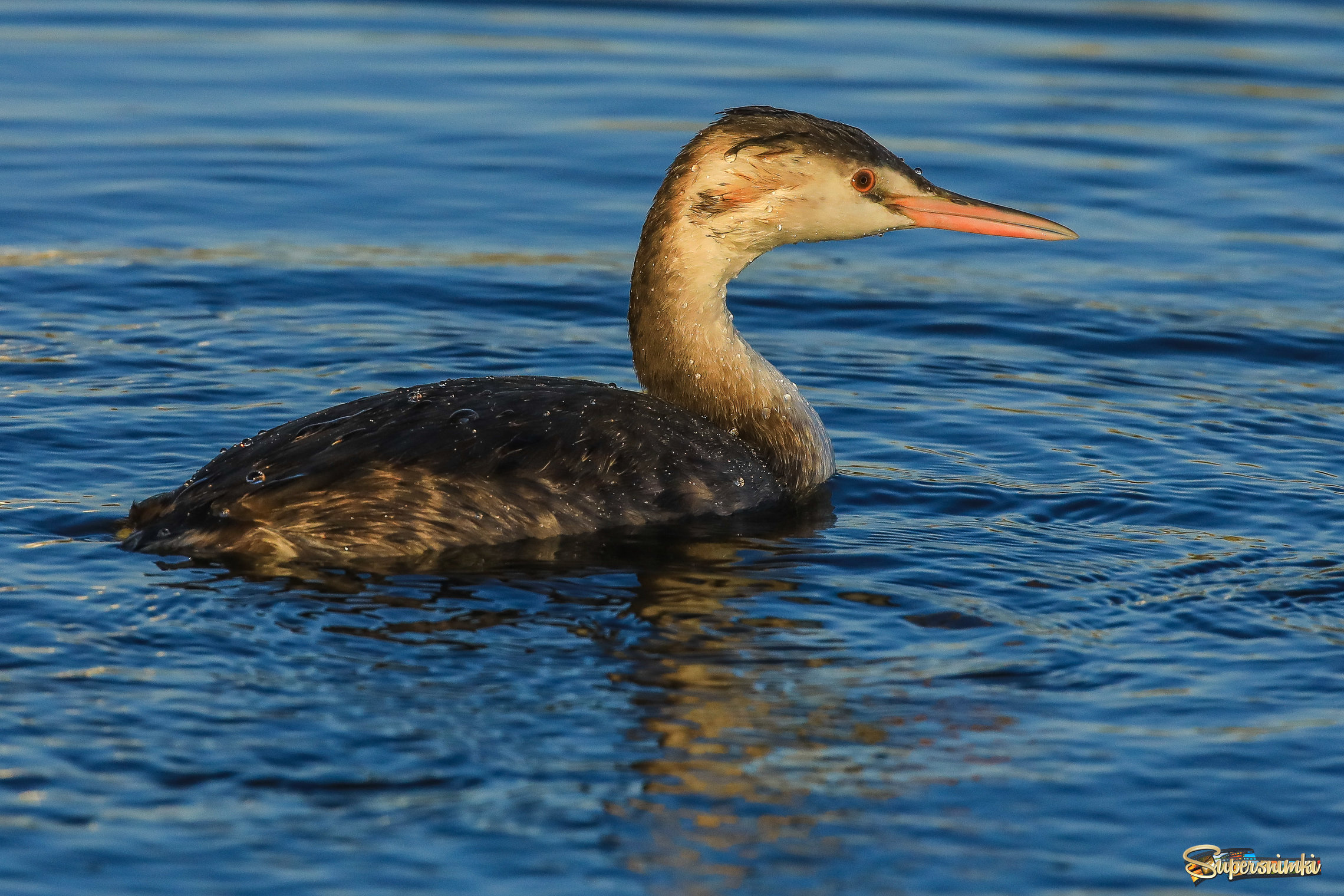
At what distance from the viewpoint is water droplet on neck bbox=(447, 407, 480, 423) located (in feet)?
23.2

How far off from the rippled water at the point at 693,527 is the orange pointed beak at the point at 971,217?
1008 millimetres

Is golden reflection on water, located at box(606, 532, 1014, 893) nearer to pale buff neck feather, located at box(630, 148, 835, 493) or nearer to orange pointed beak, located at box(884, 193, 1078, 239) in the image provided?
pale buff neck feather, located at box(630, 148, 835, 493)

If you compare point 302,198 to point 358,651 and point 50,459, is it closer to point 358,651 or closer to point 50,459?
point 50,459

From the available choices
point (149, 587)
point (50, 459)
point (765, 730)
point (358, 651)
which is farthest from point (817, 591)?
point (50, 459)

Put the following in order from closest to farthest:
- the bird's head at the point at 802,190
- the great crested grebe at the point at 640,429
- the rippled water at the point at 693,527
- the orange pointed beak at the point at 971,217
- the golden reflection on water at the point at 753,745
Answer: the golden reflection on water at the point at 753,745
the rippled water at the point at 693,527
the great crested grebe at the point at 640,429
the bird's head at the point at 802,190
the orange pointed beak at the point at 971,217

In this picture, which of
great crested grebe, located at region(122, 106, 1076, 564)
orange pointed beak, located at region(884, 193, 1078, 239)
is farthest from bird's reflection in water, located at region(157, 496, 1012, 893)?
orange pointed beak, located at region(884, 193, 1078, 239)

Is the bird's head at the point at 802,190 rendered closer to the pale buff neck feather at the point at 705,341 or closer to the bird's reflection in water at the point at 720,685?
the pale buff neck feather at the point at 705,341

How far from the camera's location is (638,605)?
21.6 ft

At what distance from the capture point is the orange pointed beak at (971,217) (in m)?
8.22

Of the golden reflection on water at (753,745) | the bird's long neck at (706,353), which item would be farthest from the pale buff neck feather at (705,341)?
the golden reflection on water at (753,745)

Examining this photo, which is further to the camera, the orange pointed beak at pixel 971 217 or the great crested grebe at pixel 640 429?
the orange pointed beak at pixel 971 217

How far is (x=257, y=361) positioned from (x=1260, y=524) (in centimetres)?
493

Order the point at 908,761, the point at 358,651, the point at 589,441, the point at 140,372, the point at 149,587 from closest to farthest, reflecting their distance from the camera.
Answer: the point at 908,761 < the point at 358,651 < the point at 149,587 < the point at 589,441 < the point at 140,372

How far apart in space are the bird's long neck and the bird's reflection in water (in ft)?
1.85
